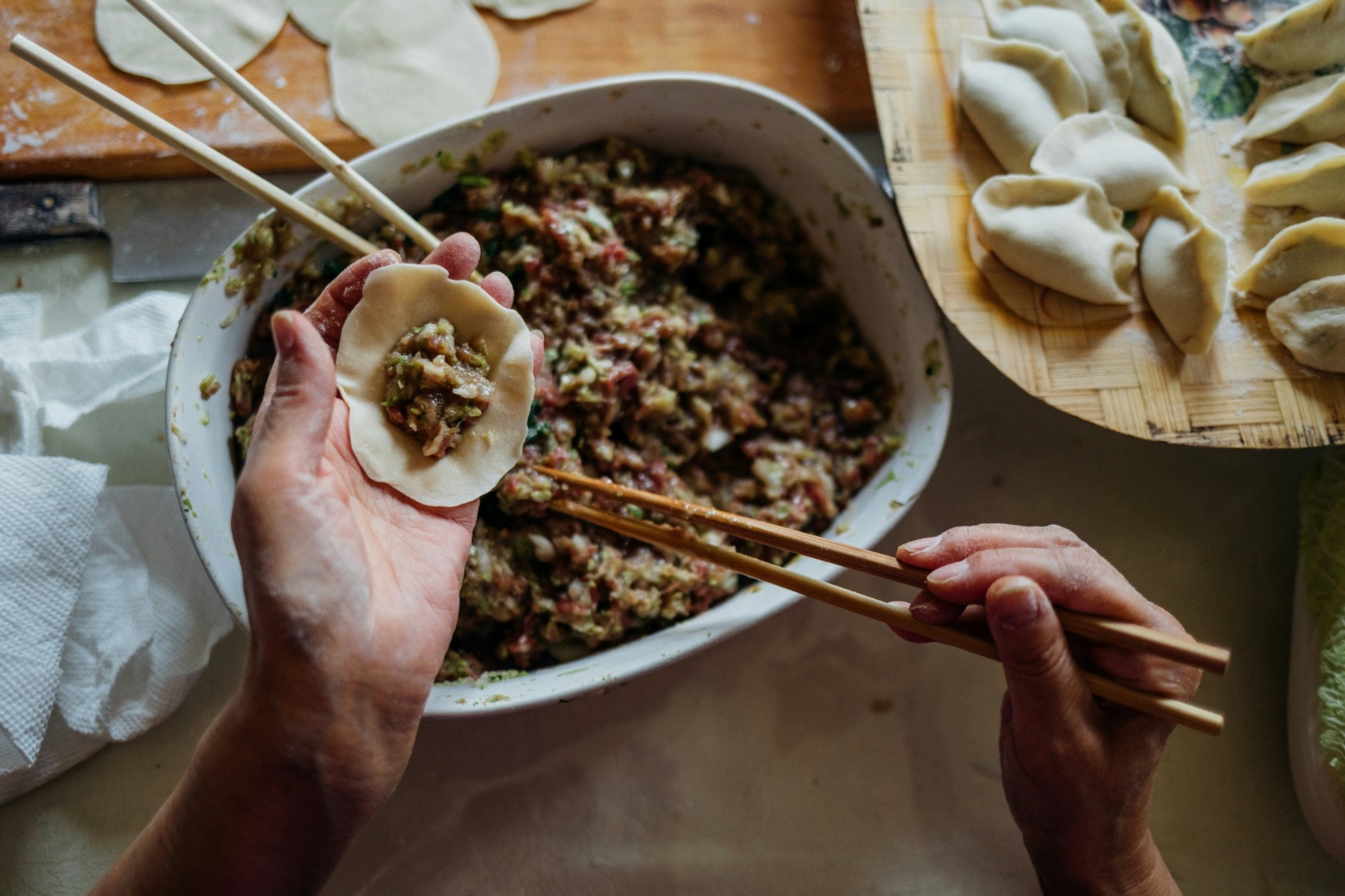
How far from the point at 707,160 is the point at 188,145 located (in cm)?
106

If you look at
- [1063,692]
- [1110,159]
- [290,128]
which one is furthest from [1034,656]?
[290,128]

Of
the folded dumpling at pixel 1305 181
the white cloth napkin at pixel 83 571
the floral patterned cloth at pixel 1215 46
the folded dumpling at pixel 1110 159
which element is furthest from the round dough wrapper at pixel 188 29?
the folded dumpling at pixel 1305 181

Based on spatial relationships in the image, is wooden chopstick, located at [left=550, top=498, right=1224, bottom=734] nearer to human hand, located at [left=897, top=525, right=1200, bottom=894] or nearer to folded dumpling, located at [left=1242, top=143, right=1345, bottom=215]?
human hand, located at [left=897, top=525, right=1200, bottom=894]

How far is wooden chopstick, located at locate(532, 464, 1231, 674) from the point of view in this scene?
4.09ft

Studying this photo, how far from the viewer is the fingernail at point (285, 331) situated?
1187 millimetres

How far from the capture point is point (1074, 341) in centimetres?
181

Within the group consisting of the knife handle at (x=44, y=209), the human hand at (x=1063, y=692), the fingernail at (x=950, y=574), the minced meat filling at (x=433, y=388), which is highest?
the knife handle at (x=44, y=209)

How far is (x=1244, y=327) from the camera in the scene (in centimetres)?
185

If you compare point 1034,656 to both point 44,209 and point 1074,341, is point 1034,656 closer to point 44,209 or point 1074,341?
point 1074,341

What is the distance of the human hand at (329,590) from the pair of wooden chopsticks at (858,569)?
36 centimetres

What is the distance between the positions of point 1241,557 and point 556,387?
1827mm

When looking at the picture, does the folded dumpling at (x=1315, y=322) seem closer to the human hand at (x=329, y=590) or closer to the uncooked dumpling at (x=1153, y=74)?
the uncooked dumpling at (x=1153, y=74)

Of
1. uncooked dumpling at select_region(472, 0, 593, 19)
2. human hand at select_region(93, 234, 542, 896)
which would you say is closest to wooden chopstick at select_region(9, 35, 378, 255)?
human hand at select_region(93, 234, 542, 896)

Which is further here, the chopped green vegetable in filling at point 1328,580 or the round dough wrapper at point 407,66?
the round dough wrapper at point 407,66
